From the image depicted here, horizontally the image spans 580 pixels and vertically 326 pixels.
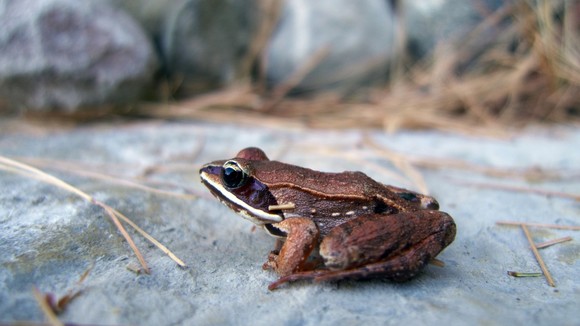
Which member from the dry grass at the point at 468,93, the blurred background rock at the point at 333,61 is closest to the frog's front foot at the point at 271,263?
the dry grass at the point at 468,93

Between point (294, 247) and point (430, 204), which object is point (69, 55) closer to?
point (294, 247)

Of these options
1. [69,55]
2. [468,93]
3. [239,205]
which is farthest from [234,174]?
[468,93]

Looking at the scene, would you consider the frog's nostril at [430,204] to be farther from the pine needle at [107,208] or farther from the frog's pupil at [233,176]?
the pine needle at [107,208]

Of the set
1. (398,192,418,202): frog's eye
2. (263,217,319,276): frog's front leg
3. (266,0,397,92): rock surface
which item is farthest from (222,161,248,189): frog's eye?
(266,0,397,92): rock surface

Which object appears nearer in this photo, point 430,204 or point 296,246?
point 296,246

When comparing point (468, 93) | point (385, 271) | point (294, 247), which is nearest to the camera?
point (385, 271)

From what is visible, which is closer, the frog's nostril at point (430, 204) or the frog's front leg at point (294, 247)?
the frog's front leg at point (294, 247)
